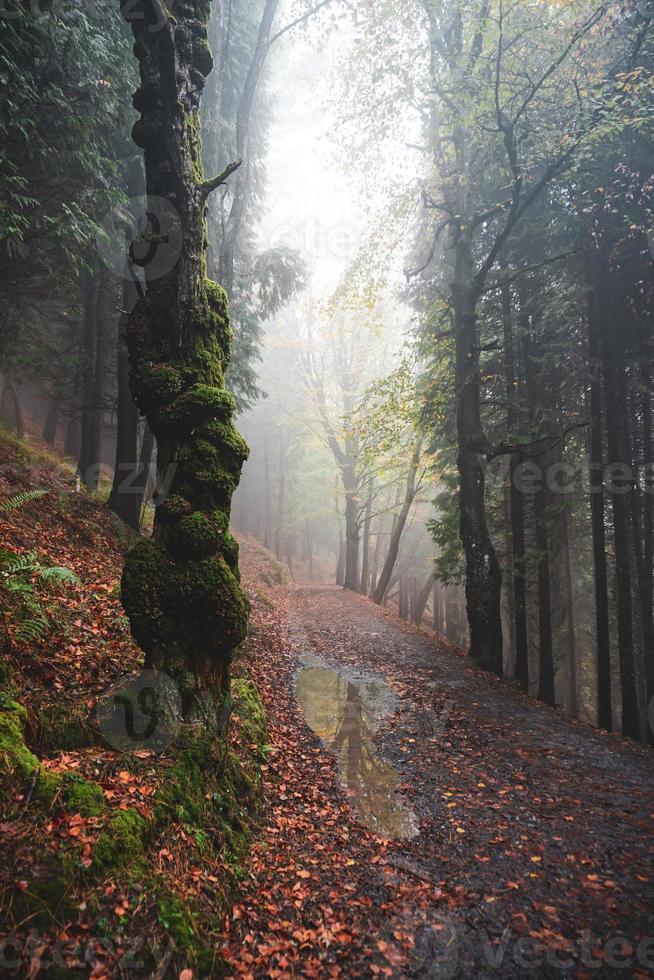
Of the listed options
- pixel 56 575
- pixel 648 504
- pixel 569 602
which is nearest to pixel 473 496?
pixel 648 504

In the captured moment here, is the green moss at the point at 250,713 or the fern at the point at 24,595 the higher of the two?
the fern at the point at 24,595

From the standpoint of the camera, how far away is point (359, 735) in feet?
19.7

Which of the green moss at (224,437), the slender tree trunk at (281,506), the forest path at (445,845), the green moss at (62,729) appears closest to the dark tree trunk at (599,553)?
the forest path at (445,845)

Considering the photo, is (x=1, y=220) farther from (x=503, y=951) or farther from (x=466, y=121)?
(x=503, y=951)

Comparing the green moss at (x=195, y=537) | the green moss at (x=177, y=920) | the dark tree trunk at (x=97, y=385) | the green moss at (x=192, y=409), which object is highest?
the dark tree trunk at (x=97, y=385)

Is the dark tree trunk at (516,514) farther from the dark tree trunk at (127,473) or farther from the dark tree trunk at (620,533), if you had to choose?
the dark tree trunk at (127,473)

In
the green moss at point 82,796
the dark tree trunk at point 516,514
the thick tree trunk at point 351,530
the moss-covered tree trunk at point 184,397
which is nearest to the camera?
the green moss at point 82,796

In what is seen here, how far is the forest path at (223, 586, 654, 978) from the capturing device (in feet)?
9.23

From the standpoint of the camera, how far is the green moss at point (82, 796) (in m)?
2.72

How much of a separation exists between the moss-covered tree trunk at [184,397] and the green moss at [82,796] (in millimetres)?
993

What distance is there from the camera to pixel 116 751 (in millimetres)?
3363

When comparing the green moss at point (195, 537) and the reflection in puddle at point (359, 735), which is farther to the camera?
the reflection in puddle at point (359, 735)

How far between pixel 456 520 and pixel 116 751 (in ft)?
30.2

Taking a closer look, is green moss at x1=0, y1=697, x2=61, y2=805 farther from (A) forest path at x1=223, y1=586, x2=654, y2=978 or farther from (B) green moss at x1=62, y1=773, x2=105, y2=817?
(A) forest path at x1=223, y1=586, x2=654, y2=978
